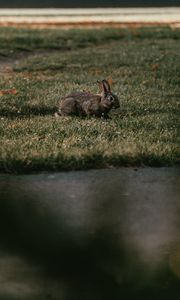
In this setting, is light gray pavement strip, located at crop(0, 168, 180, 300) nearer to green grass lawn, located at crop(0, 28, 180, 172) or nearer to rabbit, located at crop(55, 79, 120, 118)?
green grass lawn, located at crop(0, 28, 180, 172)

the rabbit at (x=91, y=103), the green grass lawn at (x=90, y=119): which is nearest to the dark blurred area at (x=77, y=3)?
the green grass lawn at (x=90, y=119)

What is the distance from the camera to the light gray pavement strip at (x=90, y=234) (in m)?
4.75

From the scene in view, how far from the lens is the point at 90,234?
568cm

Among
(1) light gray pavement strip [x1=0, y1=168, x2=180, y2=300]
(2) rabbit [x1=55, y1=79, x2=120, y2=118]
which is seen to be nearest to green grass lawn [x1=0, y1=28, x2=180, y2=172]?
(2) rabbit [x1=55, y1=79, x2=120, y2=118]

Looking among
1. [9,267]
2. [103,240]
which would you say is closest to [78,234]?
[103,240]

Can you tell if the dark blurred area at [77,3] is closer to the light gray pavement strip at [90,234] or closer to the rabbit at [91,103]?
the rabbit at [91,103]

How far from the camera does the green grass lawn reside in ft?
25.8

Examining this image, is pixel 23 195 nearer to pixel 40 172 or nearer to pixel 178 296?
pixel 40 172

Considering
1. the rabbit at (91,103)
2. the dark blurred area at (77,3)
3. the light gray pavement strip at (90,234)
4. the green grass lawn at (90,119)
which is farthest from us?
the dark blurred area at (77,3)

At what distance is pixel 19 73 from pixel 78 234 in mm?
12094

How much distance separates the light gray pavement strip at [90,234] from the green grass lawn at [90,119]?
390mm

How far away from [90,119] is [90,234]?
4475mm

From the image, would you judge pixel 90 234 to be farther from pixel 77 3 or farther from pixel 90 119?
pixel 77 3

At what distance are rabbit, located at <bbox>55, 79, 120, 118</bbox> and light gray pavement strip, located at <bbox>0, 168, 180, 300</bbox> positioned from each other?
8.19 feet
